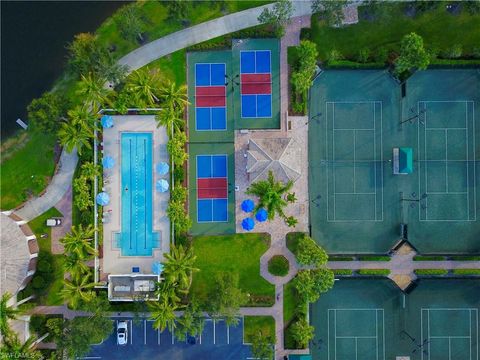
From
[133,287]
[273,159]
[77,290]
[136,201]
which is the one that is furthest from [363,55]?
[77,290]

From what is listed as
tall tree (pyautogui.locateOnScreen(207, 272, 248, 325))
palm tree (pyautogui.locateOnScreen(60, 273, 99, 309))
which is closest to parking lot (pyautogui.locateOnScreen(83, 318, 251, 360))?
tall tree (pyautogui.locateOnScreen(207, 272, 248, 325))

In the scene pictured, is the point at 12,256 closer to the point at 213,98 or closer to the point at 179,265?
the point at 179,265

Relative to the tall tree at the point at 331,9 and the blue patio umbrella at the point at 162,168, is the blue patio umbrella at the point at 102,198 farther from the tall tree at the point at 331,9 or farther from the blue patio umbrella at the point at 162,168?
the tall tree at the point at 331,9

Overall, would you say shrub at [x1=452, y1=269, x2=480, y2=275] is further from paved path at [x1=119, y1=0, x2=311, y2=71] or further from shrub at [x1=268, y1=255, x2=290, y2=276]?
paved path at [x1=119, y1=0, x2=311, y2=71]

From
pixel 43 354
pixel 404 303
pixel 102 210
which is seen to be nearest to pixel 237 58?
pixel 102 210

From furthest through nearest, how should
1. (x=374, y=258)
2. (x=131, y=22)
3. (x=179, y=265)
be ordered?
(x=374, y=258) → (x=131, y=22) → (x=179, y=265)

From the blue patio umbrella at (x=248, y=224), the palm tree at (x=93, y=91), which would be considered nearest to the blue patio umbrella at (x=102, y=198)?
the palm tree at (x=93, y=91)
